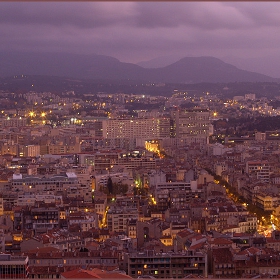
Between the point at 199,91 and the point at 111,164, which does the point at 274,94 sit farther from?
the point at 111,164

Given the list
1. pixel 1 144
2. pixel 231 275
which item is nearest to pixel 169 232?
pixel 231 275

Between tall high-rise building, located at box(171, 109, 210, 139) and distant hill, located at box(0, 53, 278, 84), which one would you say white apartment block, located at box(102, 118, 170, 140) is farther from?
distant hill, located at box(0, 53, 278, 84)

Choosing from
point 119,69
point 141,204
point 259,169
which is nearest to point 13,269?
point 141,204

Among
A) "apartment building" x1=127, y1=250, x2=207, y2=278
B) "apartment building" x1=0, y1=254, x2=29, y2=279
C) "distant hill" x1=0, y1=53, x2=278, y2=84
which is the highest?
"distant hill" x1=0, y1=53, x2=278, y2=84

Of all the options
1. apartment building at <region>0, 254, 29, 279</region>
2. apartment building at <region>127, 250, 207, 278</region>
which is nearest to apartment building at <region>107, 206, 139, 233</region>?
apartment building at <region>127, 250, 207, 278</region>

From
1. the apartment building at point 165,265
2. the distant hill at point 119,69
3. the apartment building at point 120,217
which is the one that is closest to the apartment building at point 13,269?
the apartment building at point 165,265

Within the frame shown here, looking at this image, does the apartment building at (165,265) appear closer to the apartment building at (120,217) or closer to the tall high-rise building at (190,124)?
the apartment building at (120,217)
